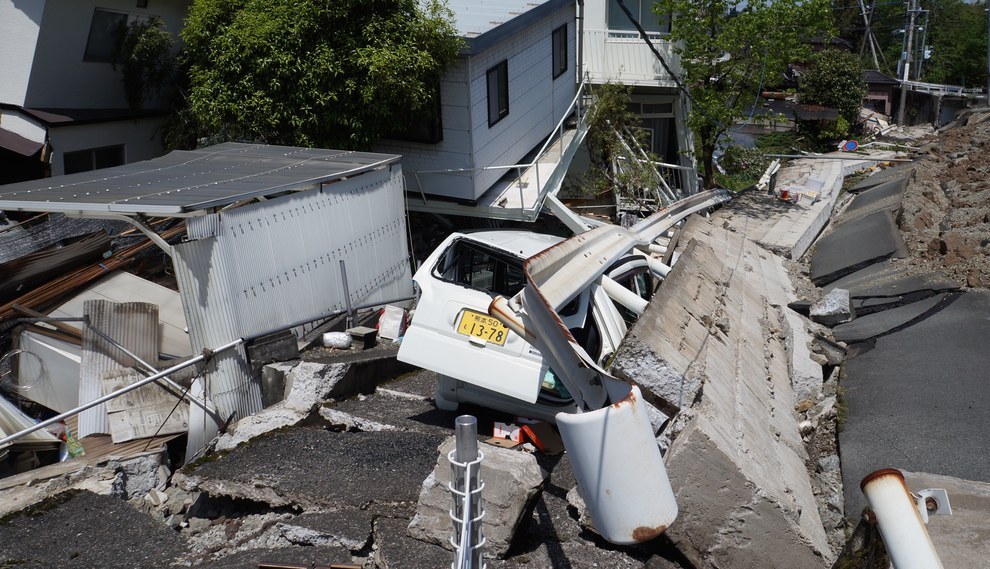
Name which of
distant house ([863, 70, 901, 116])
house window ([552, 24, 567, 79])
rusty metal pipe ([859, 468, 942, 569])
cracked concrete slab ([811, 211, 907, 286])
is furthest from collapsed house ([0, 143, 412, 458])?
distant house ([863, 70, 901, 116])

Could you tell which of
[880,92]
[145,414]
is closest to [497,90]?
[145,414]

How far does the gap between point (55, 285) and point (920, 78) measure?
152ft

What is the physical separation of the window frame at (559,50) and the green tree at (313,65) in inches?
163

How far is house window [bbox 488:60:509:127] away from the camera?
485 inches

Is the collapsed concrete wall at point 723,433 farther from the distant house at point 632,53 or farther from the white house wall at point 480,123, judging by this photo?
the distant house at point 632,53

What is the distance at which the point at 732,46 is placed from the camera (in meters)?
13.6

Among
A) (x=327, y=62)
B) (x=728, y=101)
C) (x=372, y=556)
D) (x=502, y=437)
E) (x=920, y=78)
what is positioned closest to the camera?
(x=372, y=556)

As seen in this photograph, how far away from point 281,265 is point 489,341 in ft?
8.19

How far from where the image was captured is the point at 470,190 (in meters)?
11.9

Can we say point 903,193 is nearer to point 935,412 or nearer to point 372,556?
point 935,412

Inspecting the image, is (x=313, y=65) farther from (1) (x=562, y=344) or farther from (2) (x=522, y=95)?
(1) (x=562, y=344)

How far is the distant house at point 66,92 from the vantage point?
35.1ft

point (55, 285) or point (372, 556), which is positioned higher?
point (55, 285)

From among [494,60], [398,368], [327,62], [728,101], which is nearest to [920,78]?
[728,101]
